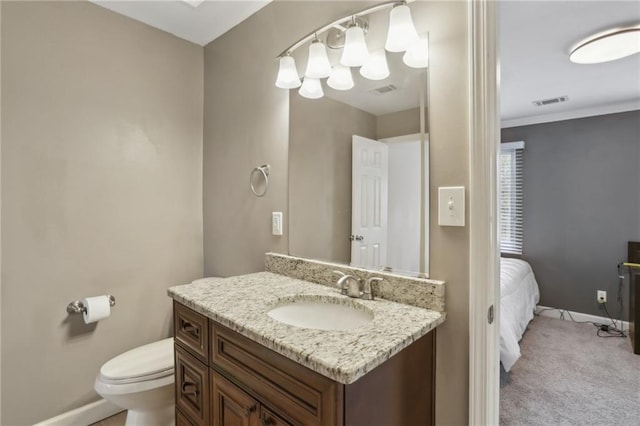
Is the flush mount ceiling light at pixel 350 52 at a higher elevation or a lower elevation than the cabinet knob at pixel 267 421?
higher

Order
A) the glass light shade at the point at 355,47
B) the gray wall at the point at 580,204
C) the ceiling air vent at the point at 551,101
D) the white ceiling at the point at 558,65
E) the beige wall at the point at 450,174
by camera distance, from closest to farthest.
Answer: the beige wall at the point at 450,174
the glass light shade at the point at 355,47
the white ceiling at the point at 558,65
the ceiling air vent at the point at 551,101
the gray wall at the point at 580,204

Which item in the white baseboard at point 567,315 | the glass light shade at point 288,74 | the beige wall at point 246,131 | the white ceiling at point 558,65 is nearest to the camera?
the glass light shade at point 288,74

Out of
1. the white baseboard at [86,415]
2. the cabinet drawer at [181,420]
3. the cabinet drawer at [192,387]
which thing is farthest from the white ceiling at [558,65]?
the white baseboard at [86,415]

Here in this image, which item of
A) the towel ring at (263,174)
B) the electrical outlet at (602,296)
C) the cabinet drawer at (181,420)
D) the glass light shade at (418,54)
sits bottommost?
the electrical outlet at (602,296)

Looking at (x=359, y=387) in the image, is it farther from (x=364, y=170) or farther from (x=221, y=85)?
(x=221, y=85)

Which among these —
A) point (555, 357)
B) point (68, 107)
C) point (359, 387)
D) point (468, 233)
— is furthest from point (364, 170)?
point (555, 357)

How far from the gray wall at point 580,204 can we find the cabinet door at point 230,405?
13.2 feet

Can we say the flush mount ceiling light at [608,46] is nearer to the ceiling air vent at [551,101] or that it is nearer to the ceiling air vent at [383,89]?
the ceiling air vent at [551,101]

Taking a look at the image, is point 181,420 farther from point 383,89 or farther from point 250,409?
point 383,89

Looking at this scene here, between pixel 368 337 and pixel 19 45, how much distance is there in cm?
214

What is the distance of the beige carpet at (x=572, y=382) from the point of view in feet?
6.35

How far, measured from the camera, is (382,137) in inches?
52.2

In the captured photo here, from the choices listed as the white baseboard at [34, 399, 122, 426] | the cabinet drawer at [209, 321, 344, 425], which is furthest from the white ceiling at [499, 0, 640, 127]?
the white baseboard at [34, 399, 122, 426]

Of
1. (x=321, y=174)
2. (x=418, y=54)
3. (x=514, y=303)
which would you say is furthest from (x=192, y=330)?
(x=514, y=303)
